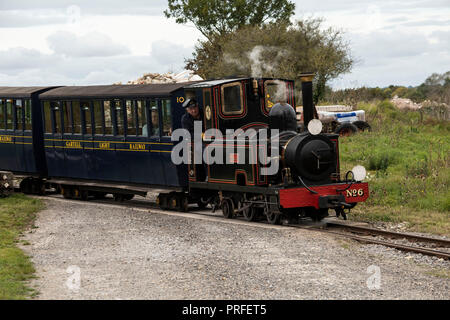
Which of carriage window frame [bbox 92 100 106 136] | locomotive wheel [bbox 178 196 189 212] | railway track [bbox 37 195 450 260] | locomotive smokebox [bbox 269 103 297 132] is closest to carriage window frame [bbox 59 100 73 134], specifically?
carriage window frame [bbox 92 100 106 136]

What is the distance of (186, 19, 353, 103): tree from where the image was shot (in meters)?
32.0

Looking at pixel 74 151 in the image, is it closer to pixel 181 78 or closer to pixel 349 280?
pixel 349 280

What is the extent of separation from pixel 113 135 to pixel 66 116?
7.33 feet

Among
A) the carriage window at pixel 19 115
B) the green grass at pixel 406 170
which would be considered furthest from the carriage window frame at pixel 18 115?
the green grass at pixel 406 170

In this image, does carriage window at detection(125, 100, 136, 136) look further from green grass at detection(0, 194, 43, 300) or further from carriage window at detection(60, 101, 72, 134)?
green grass at detection(0, 194, 43, 300)

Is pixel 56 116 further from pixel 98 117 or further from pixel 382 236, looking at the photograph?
pixel 382 236

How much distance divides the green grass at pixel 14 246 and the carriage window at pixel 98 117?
2404mm

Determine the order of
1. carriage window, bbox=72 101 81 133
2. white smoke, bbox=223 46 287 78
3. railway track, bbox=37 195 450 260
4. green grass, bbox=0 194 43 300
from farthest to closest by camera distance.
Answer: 1. white smoke, bbox=223 46 287 78
2. carriage window, bbox=72 101 81 133
3. railway track, bbox=37 195 450 260
4. green grass, bbox=0 194 43 300

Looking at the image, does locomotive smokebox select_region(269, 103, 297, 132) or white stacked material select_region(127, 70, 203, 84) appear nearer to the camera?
locomotive smokebox select_region(269, 103, 297, 132)

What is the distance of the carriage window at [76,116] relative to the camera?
18.6m

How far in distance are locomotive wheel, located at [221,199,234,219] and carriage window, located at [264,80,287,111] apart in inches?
84.0

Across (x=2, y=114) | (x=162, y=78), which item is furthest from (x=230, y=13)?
(x=2, y=114)
